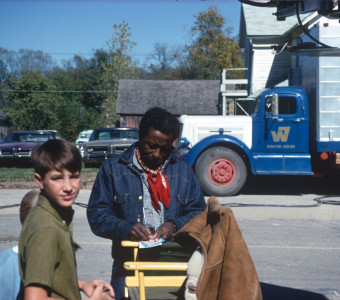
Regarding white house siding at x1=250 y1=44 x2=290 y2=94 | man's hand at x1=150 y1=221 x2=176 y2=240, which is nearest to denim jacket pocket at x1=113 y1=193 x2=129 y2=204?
man's hand at x1=150 y1=221 x2=176 y2=240

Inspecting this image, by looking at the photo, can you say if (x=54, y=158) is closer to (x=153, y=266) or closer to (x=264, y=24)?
(x=153, y=266)

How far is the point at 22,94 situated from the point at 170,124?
49.1 metres

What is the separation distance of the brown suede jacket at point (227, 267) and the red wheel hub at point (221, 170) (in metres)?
10.2

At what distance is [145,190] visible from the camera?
3266mm

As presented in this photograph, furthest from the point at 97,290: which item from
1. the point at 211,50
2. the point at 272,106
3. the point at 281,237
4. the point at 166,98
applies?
the point at 211,50

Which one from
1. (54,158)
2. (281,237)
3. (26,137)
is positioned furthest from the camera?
(26,137)

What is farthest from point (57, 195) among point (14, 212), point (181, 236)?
point (14, 212)

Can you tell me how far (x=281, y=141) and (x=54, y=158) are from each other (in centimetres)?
1096

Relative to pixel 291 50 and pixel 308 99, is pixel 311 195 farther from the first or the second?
pixel 291 50

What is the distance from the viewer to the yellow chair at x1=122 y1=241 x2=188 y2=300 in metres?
2.75

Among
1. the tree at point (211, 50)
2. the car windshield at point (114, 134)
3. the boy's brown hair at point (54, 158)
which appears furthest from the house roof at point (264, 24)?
the tree at point (211, 50)

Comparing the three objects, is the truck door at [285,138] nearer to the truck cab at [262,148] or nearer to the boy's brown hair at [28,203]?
the truck cab at [262,148]

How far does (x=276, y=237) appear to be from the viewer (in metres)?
8.48

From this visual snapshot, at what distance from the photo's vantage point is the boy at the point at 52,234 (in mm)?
2035
